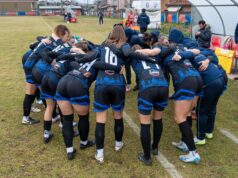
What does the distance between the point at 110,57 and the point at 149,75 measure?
27.1 inches

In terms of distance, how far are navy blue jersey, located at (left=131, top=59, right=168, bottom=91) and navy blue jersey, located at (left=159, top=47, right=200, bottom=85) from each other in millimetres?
238

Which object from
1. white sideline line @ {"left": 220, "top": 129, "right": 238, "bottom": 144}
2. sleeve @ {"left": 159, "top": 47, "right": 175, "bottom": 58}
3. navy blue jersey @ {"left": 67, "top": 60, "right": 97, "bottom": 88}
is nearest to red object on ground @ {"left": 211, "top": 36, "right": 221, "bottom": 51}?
white sideline line @ {"left": 220, "top": 129, "right": 238, "bottom": 144}

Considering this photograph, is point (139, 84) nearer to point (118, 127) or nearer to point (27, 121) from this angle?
point (118, 127)

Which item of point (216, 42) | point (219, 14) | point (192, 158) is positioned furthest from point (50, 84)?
point (219, 14)

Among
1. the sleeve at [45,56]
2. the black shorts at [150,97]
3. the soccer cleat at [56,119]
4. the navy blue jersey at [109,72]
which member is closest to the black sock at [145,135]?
the black shorts at [150,97]

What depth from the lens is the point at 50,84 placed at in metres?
5.26

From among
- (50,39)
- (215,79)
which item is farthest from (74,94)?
(215,79)

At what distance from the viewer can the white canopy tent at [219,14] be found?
1384 centimetres

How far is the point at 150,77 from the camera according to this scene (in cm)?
450

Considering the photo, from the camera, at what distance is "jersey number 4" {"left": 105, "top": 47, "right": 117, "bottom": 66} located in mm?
4648

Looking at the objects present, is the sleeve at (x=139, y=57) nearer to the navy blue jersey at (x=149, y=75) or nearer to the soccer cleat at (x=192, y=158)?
the navy blue jersey at (x=149, y=75)

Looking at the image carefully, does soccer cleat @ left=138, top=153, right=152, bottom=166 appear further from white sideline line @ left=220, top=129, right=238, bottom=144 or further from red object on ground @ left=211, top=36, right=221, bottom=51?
red object on ground @ left=211, top=36, right=221, bottom=51

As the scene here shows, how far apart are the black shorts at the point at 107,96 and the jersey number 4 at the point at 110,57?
1.25 ft

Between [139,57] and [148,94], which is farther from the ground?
[139,57]
